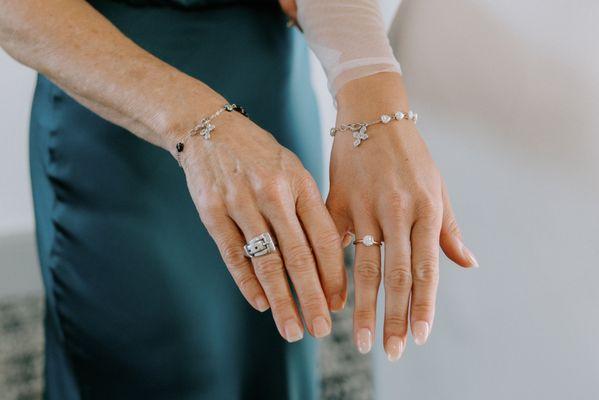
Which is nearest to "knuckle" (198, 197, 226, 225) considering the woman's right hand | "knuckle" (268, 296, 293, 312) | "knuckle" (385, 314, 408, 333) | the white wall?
the woman's right hand

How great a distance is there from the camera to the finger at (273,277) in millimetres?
690

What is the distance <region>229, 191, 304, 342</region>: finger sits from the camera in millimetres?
690

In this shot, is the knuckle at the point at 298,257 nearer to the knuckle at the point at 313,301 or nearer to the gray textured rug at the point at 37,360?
the knuckle at the point at 313,301

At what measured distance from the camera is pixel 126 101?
786 mm

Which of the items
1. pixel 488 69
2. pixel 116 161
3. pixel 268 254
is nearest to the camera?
pixel 268 254

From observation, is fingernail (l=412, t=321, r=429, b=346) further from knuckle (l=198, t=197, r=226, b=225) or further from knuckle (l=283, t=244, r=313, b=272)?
knuckle (l=198, t=197, r=226, b=225)

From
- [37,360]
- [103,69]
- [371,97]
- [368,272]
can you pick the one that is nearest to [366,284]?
[368,272]

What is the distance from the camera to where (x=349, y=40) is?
0.85 metres

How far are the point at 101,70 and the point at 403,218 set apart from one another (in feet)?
1.32

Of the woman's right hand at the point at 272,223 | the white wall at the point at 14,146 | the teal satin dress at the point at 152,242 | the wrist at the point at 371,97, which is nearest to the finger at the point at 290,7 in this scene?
the teal satin dress at the point at 152,242

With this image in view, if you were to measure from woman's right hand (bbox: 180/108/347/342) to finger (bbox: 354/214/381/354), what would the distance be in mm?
20

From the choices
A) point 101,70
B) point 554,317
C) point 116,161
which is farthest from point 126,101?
point 554,317

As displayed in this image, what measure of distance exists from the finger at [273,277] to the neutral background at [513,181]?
12.0 inches

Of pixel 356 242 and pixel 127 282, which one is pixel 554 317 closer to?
pixel 356 242
